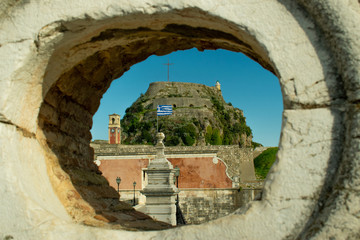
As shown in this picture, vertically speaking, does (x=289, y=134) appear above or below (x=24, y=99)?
below

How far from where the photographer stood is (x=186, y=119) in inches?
1612

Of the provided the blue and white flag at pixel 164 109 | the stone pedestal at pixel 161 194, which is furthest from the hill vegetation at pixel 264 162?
the stone pedestal at pixel 161 194

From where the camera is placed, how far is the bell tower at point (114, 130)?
138ft

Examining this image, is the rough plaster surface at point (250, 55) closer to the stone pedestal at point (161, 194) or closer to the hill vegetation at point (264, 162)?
the stone pedestal at point (161, 194)

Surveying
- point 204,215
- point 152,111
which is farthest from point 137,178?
point 152,111

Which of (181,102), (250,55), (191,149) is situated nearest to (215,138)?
(181,102)

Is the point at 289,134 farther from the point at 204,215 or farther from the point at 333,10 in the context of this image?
the point at 204,215

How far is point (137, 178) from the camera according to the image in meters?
23.4

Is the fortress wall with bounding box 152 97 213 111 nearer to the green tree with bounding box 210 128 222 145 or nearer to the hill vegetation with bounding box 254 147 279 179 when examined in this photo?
the green tree with bounding box 210 128 222 145

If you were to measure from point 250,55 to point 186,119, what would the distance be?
38424mm

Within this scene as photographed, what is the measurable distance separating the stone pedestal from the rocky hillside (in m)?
26.5

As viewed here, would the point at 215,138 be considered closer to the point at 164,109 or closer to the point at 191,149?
the point at 164,109

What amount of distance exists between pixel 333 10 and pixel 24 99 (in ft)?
5.35

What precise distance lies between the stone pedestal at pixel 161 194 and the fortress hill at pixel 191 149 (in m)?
3.83
